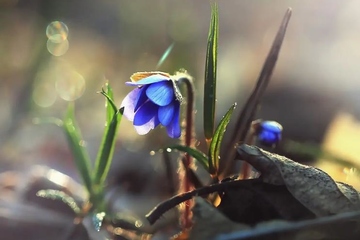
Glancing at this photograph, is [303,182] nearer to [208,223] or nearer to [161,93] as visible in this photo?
[208,223]

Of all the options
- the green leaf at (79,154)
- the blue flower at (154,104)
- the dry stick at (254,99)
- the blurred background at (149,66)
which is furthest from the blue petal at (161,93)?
the blurred background at (149,66)

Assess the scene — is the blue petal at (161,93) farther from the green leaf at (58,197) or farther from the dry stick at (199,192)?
the green leaf at (58,197)

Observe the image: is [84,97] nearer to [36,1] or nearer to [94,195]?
[36,1]

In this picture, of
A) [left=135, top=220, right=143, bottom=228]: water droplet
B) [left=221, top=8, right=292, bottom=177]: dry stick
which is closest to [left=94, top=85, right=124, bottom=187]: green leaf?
Result: [left=135, top=220, right=143, bottom=228]: water droplet

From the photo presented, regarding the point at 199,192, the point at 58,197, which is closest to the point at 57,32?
the point at 58,197

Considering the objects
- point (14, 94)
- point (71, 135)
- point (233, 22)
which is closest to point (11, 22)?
→ point (14, 94)
